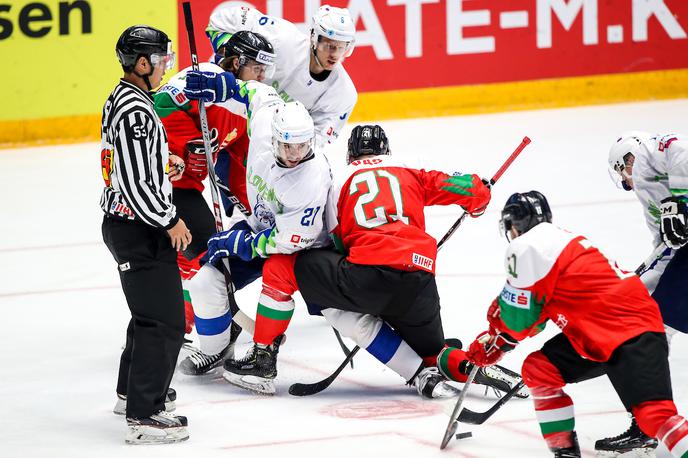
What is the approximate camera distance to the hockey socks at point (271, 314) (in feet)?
15.3

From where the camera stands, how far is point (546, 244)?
3.66 meters

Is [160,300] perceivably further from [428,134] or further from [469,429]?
[428,134]

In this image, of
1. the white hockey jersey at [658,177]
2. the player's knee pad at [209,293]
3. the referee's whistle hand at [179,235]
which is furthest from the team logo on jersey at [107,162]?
the white hockey jersey at [658,177]

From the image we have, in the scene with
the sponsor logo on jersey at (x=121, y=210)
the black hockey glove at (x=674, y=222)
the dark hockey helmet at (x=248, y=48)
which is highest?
the dark hockey helmet at (x=248, y=48)

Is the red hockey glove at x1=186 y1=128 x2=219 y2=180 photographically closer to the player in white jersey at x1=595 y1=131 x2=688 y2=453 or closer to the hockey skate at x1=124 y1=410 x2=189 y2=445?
the hockey skate at x1=124 y1=410 x2=189 y2=445

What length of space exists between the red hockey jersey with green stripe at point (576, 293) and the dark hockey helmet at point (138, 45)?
49.8 inches

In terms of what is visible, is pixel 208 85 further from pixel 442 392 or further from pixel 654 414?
pixel 654 414

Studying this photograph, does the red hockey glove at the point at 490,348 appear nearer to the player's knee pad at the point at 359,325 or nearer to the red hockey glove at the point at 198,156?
the player's knee pad at the point at 359,325

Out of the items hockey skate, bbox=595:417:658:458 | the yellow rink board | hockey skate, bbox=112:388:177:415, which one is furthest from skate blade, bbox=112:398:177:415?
the yellow rink board

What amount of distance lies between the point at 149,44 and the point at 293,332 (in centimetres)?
191

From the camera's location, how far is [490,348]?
154 inches

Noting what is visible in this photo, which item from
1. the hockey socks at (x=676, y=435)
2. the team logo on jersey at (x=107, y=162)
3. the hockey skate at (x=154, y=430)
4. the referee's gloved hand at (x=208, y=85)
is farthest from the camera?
the referee's gloved hand at (x=208, y=85)

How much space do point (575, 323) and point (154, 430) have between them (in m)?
1.37

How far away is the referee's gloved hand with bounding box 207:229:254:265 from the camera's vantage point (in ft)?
15.8
